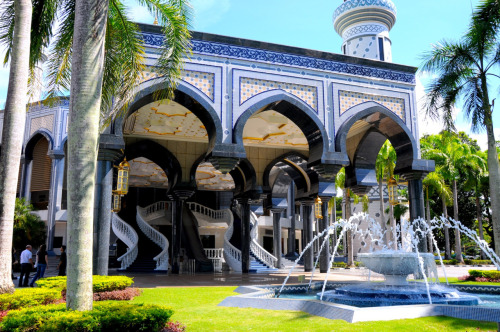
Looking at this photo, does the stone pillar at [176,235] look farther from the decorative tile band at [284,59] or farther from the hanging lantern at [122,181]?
the decorative tile band at [284,59]

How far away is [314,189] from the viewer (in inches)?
824

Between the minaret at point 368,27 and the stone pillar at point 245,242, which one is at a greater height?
the minaret at point 368,27

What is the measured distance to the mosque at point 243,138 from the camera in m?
13.2

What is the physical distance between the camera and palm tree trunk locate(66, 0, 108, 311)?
5660 mm

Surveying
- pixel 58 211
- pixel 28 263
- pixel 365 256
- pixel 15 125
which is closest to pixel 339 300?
pixel 365 256

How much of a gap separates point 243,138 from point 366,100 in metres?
6.45

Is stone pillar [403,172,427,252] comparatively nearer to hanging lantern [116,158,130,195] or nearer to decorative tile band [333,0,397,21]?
hanging lantern [116,158,130,195]

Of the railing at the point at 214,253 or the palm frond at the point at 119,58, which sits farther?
the railing at the point at 214,253

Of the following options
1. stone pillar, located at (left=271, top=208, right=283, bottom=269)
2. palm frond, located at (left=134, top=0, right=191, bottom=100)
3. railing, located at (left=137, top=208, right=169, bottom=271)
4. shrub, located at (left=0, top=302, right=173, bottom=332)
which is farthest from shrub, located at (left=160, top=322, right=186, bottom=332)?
stone pillar, located at (left=271, top=208, right=283, bottom=269)

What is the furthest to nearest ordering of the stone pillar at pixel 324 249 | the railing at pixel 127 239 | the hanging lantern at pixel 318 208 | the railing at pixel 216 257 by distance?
1. the railing at pixel 216 257
2. the railing at pixel 127 239
3. the hanging lantern at pixel 318 208
4. the stone pillar at pixel 324 249

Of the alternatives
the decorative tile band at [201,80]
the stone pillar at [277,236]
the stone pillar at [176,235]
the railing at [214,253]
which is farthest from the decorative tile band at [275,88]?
the stone pillar at [277,236]

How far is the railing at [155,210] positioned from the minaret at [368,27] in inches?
568

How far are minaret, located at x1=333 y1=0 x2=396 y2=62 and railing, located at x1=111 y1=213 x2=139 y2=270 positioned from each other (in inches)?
569

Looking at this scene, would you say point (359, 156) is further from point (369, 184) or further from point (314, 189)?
point (314, 189)
